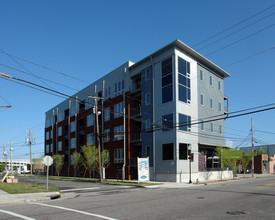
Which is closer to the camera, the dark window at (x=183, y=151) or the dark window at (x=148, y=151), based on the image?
the dark window at (x=183, y=151)

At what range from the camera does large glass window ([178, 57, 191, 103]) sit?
32.7 metres

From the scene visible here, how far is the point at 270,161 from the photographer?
2635 inches

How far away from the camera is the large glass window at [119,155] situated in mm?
38219

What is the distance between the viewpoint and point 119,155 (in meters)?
38.9

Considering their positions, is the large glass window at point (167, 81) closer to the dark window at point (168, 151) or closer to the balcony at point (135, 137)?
the dark window at point (168, 151)

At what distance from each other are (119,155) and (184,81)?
14561mm

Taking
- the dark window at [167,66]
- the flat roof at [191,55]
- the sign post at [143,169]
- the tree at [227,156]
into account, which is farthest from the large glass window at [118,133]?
the tree at [227,156]

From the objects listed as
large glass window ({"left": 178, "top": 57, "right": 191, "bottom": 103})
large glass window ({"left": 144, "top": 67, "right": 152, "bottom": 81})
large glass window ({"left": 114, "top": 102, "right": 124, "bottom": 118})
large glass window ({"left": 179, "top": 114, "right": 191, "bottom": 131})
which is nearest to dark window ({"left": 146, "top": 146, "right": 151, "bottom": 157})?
large glass window ({"left": 179, "top": 114, "right": 191, "bottom": 131})

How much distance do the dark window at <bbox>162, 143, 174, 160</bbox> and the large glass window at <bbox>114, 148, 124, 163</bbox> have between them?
26.2 feet

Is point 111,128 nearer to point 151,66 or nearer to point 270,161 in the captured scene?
point 151,66

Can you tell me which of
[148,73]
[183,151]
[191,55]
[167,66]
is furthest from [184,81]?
[183,151]

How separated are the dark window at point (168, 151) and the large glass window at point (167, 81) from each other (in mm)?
5581

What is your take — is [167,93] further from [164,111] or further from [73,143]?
[73,143]

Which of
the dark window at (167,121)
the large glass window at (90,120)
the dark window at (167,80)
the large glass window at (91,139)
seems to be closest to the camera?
the dark window at (167,121)
